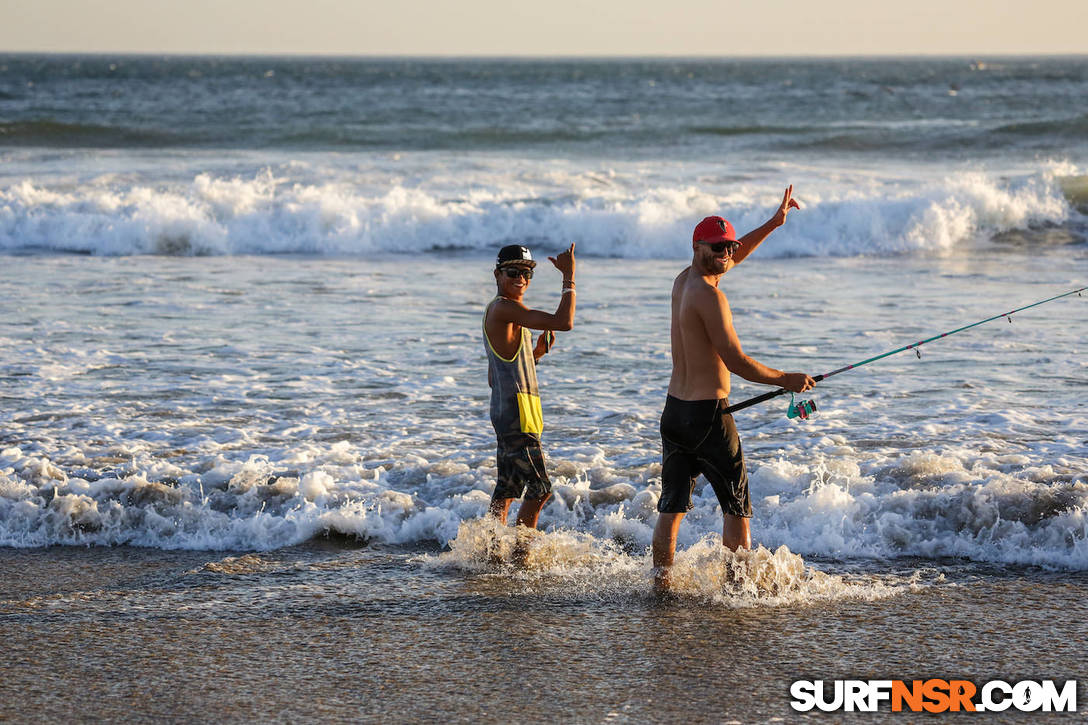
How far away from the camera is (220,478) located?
6.82 metres

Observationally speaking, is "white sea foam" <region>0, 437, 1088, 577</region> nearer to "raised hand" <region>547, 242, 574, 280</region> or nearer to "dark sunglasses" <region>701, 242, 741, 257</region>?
"raised hand" <region>547, 242, 574, 280</region>

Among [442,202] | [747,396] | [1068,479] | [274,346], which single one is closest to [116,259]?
[442,202]

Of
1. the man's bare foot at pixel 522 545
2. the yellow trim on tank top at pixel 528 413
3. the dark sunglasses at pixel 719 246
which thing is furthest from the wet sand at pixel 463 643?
the dark sunglasses at pixel 719 246

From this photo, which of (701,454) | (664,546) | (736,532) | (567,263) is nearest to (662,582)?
(664,546)

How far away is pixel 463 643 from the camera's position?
15.4 feet

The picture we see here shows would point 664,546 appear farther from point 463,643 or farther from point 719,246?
point 719,246

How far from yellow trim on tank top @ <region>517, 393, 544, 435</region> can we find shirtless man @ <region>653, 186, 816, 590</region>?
645 mm

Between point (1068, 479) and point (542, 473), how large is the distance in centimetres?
295

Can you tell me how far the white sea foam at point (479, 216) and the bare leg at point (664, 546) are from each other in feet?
40.9

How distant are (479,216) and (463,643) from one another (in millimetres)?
14930

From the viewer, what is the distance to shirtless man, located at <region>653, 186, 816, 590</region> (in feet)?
15.9

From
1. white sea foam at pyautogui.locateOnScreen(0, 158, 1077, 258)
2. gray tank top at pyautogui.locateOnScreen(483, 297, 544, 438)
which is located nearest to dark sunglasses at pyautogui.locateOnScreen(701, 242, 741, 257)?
gray tank top at pyautogui.locateOnScreen(483, 297, 544, 438)

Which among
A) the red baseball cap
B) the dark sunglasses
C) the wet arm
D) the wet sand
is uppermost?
the red baseball cap

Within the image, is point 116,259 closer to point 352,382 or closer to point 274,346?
point 274,346
